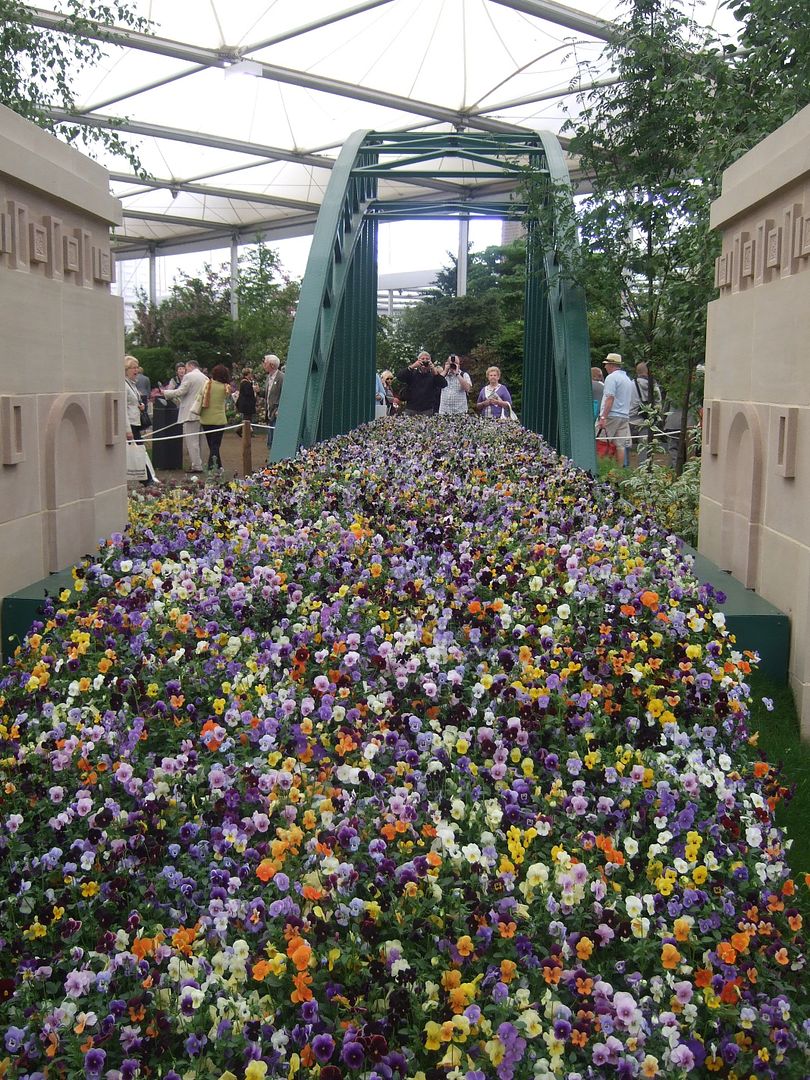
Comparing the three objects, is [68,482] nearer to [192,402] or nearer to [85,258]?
[85,258]

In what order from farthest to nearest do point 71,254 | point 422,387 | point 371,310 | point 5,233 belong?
1. point 422,387
2. point 371,310
3. point 71,254
4. point 5,233

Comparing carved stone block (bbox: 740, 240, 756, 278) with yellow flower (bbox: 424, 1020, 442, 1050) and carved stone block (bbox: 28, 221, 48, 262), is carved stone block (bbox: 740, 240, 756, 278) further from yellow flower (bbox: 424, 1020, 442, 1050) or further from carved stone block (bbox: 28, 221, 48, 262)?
yellow flower (bbox: 424, 1020, 442, 1050)

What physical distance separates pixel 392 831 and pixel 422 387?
14520 millimetres

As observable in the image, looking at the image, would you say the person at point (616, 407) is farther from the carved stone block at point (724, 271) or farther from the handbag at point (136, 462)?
the carved stone block at point (724, 271)

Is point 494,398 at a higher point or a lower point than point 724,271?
lower

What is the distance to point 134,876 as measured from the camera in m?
2.61

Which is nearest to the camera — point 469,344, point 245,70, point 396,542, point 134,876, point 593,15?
point 134,876

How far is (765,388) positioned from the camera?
15.7ft

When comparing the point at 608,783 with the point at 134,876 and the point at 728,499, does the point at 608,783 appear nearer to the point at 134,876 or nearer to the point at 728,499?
the point at 134,876

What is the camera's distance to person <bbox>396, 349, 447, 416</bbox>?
16.7 metres

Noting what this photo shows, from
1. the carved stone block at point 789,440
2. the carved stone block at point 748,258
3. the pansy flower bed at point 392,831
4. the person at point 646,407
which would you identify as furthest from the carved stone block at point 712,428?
the person at point 646,407

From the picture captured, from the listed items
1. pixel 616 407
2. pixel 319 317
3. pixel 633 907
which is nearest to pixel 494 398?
pixel 616 407

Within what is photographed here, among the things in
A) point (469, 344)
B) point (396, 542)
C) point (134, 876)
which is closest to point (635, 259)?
point (396, 542)

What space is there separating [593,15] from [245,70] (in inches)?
308
